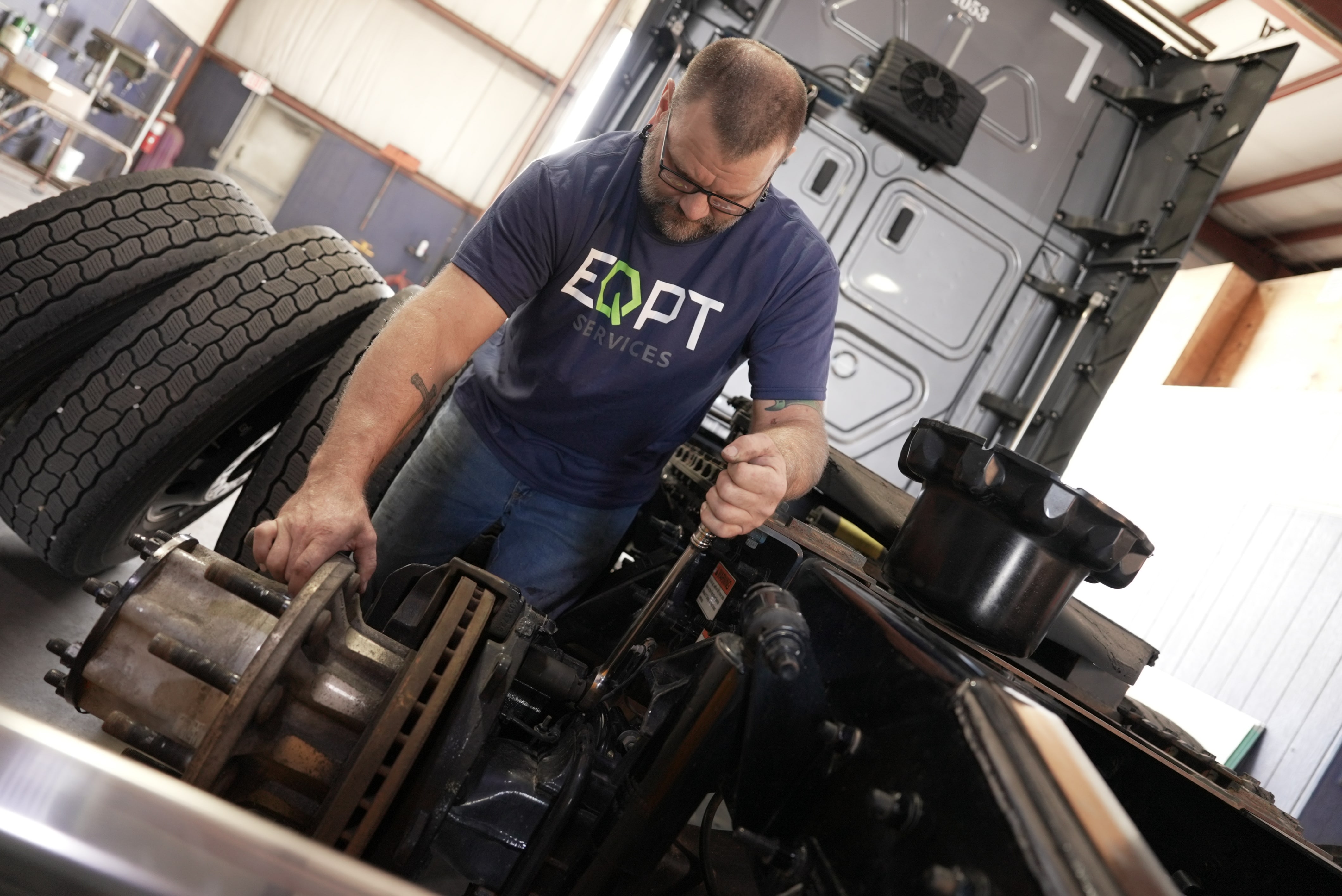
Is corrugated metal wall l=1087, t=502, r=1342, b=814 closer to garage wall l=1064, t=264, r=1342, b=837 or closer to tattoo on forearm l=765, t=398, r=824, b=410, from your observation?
garage wall l=1064, t=264, r=1342, b=837

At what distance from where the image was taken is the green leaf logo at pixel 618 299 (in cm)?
173

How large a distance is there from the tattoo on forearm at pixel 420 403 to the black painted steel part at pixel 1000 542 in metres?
0.78

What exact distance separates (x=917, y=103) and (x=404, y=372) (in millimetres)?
2264

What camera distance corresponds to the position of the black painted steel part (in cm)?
119

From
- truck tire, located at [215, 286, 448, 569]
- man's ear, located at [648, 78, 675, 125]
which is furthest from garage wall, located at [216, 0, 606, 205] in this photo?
man's ear, located at [648, 78, 675, 125]

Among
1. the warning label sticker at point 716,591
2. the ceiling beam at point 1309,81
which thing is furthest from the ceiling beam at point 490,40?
the warning label sticker at point 716,591

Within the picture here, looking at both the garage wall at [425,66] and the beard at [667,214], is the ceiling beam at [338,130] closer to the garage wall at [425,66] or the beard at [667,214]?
the garage wall at [425,66]

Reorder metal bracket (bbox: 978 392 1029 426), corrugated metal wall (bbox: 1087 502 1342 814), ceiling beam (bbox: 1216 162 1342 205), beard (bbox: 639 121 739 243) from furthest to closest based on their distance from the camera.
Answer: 1. ceiling beam (bbox: 1216 162 1342 205)
2. corrugated metal wall (bbox: 1087 502 1342 814)
3. metal bracket (bbox: 978 392 1029 426)
4. beard (bbox: 639 121 739 243)

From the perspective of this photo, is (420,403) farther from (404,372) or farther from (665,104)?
(665,104)

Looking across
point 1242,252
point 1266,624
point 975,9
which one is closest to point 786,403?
point 975,9

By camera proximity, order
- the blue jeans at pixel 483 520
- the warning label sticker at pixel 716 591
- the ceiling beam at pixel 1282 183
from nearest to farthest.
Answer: the warning label sticker at pixel 716 591 → the blue jeans at pixel 483 520 → the ceiling beam at pixel 1282 183

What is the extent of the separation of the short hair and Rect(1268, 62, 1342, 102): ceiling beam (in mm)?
6291

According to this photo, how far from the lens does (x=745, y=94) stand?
1522mm

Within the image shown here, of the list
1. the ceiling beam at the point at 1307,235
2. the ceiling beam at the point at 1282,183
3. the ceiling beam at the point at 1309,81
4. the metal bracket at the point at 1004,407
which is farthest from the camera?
the ceiling beam at the point at 1307,235
